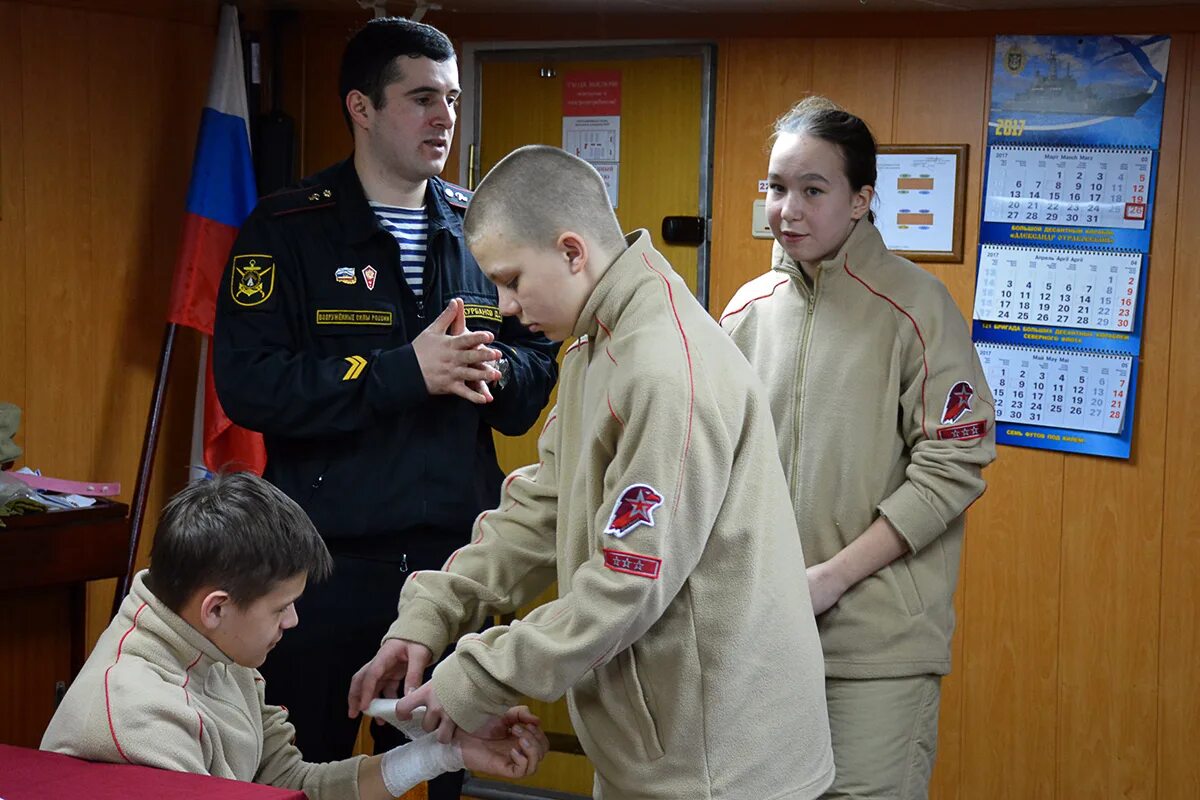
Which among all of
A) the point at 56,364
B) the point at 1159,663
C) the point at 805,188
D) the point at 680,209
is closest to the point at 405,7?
the point at 680,209

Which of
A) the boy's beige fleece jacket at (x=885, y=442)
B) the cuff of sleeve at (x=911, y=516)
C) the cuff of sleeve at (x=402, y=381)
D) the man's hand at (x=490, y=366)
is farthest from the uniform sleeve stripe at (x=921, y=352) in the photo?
the cuff of sleeve at (x=402, y=381)

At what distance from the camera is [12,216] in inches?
141

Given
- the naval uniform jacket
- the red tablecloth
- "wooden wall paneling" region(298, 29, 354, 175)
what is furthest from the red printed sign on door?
the red tablecloth

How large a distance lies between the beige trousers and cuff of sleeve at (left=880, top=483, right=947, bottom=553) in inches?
8.7

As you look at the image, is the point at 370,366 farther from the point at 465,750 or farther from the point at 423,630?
the point at 465,750

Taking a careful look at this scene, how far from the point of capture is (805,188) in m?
2.27

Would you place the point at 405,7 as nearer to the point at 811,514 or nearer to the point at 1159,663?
the point at 811,514

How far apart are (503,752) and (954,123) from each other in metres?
2.35

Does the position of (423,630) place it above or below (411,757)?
above

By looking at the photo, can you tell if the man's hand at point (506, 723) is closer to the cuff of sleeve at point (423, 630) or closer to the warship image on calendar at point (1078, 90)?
the cuff of sleeve at point (423, 630)

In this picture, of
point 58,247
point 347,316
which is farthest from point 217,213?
point 347,316

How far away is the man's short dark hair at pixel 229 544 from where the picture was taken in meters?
1.76

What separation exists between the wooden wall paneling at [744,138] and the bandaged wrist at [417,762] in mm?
2176

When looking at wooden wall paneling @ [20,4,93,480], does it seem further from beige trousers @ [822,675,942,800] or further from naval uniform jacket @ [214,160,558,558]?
beige trousers @ [822,675,942,800]
